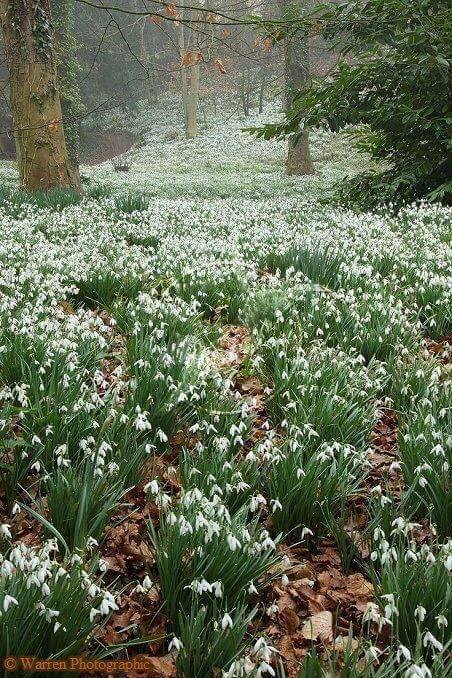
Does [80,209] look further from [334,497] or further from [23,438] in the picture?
[334,497]

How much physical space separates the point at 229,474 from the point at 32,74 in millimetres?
10042

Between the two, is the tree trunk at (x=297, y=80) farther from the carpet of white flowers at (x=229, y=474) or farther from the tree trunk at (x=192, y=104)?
the tree trunk at (x=192, y=104)

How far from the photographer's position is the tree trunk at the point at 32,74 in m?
9.75

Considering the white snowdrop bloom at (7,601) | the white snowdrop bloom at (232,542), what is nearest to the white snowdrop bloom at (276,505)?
the white snowdrop bloom at (232,542)

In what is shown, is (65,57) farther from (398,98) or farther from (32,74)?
(398,98)

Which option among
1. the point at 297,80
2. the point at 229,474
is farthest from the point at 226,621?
the point at 297,80

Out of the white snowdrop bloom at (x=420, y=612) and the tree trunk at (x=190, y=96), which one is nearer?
the white snowdrop bloom at (x=420, y=612)

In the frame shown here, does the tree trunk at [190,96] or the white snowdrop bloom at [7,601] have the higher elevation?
the tree trunk at [190,96]

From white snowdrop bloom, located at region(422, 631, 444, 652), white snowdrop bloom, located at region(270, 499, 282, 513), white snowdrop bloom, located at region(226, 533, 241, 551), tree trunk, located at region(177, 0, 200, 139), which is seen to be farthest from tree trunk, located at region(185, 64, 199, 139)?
white snowdrop bloom, located at region(422, 631, 444, 652)

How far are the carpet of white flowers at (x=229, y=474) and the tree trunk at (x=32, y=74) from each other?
5.56 m

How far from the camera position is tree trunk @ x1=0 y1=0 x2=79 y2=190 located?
975 centimetres

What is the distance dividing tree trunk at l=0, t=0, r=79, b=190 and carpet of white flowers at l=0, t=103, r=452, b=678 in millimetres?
5563

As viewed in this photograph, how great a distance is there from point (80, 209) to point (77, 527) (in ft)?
27.5

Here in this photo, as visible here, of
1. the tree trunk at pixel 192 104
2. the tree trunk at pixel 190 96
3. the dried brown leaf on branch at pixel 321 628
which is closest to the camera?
the dried brown leaf on branch at pixel 321 628
